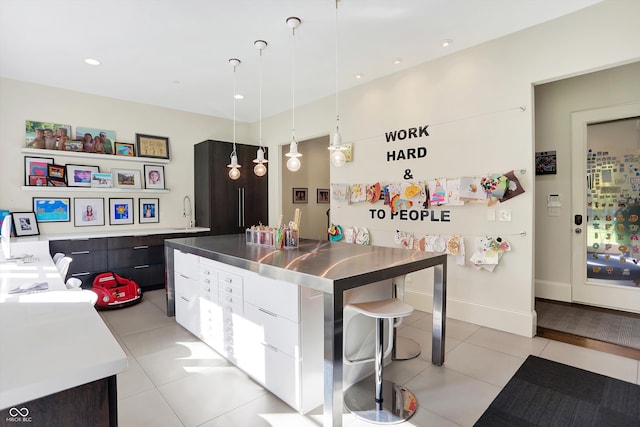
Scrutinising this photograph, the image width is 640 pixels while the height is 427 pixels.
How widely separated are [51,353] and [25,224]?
4.57 metres

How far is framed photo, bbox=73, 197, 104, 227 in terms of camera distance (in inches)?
182

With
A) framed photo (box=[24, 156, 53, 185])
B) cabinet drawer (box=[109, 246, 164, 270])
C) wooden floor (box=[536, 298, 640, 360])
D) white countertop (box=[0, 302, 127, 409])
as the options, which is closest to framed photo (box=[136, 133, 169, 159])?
framed photo (box=[24, 156, 53, 185])

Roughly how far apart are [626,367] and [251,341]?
292cm

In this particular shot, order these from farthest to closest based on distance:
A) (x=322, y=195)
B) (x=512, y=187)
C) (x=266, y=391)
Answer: (x=322, y=195) → (x=512, y=187) → (x=266, y=391)

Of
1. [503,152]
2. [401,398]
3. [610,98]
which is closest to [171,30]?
[503,152]

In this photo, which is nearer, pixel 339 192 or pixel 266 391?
pixel 266 391

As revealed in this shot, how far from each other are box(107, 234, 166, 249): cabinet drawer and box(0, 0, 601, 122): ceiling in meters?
2.14

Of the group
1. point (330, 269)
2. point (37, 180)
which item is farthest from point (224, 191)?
point (330, 269)

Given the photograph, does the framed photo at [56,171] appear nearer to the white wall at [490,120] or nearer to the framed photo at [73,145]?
the framed photo at [73,145]

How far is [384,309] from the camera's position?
77.8 inches

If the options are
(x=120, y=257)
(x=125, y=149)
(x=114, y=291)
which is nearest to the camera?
(x=114, y=291)

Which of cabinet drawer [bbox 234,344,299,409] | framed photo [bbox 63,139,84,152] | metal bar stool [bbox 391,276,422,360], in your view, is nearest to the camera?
cabinet drawer [bbox 234,344,299,409]

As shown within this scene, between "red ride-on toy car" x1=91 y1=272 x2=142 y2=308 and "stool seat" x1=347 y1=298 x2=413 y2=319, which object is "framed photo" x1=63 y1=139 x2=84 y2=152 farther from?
"stool seat" x1=347 y1=298 x2=413 y2=319

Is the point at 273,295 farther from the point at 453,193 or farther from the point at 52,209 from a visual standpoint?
the point at 52,209
